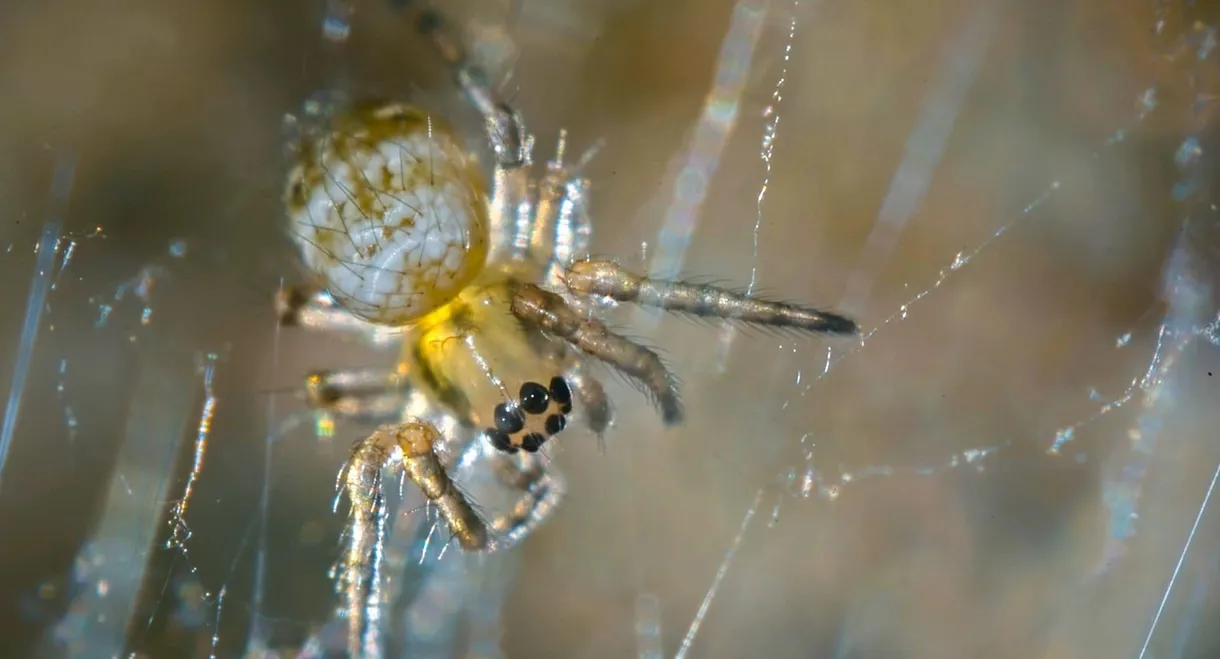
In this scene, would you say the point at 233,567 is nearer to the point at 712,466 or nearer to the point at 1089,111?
the point at 712,466

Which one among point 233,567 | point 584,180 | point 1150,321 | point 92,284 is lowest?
point 233,567

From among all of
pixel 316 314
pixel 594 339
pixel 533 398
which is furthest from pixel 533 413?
pixel 316 314

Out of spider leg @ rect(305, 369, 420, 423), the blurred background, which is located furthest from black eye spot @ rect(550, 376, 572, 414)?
spider leg @ rect(305, 369, 420, 423)

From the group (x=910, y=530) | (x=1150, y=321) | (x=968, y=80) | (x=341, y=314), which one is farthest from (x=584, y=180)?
(x=1150, y=321)

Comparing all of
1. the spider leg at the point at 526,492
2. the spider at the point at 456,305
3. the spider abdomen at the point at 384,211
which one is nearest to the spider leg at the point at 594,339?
the spider at the point at 456,305

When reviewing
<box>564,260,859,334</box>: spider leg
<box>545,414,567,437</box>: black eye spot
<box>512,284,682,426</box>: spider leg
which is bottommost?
<box>545,414,567,437</box>: black eye spot

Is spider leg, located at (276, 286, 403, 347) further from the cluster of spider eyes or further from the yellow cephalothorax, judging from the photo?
the cluster of spider eyes

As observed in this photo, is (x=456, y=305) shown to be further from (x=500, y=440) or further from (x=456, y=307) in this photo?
(x=500, y=440)
